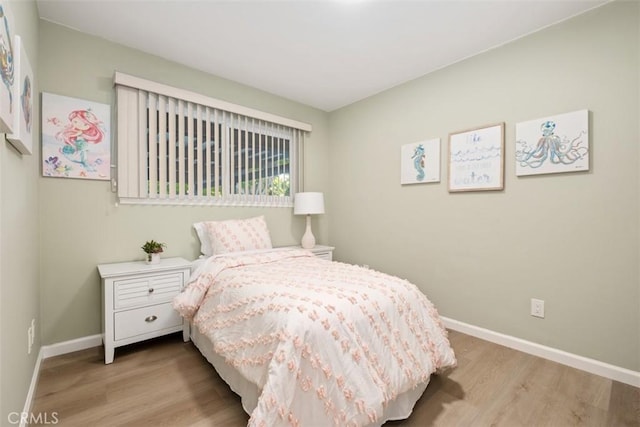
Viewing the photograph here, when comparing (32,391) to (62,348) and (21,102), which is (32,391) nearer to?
(62,348)

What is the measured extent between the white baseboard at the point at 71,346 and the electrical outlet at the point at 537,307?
137 inches

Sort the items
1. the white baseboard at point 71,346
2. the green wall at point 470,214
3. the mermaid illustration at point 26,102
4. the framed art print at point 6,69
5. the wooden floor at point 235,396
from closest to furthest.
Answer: the framed art print at point 6,69 < the mermaid illustration at point 26,102 < the wooden floor at point 235,396 < the green wall at point 470,214 < the white baseboard at point 71,346

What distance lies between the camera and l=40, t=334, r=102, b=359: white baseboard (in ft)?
6.89

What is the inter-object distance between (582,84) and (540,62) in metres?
0.35

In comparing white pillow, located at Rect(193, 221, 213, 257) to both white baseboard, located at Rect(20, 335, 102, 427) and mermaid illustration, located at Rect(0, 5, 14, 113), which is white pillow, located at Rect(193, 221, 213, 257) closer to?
white baseboard, located at Rect(20, 335, 102, 427)

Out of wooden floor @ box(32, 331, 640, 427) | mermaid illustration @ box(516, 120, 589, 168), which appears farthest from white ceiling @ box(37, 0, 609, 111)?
wooden floor @ box(32, 331, 640, 427)

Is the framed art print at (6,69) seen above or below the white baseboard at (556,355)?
above

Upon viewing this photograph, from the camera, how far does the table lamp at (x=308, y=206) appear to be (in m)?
3.39

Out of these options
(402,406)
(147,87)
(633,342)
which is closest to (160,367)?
(402,406)

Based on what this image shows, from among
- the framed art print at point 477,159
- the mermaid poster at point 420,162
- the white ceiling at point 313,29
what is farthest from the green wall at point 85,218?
the framed art print at point 477,159

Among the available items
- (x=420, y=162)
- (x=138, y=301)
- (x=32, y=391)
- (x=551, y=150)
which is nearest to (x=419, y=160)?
(x=420, y=162)

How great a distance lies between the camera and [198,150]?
9.22ft

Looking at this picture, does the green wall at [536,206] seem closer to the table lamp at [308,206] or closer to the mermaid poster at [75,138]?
the table lamp at [308,206]

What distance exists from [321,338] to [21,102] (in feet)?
5.77
